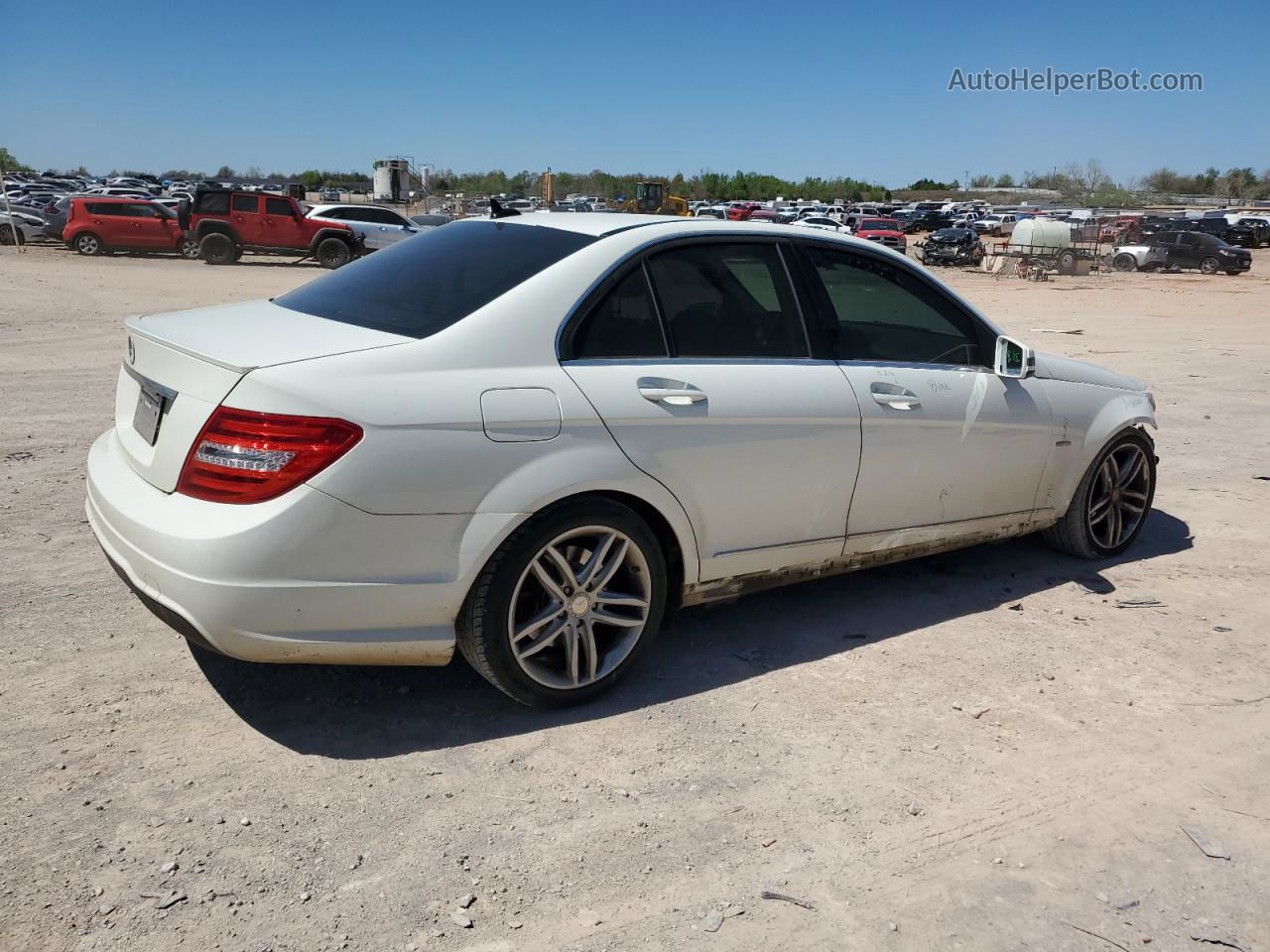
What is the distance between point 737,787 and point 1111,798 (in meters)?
1.14

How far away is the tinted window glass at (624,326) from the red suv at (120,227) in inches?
1108

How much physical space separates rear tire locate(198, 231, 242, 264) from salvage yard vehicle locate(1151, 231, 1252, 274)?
3237 centimetres

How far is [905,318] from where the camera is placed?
15.1 feet

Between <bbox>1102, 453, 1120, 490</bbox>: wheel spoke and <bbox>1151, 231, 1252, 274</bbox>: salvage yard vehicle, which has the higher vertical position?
<bbox>1151, 231, 1252, 274</bbox>: salvage yard vehicle

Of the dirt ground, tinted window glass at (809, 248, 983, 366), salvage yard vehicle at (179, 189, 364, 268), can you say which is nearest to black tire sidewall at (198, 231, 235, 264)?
salvage yard vehicle at (179, 189, 364, 268)

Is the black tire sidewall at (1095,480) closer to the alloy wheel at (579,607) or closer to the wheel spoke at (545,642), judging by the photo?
the alloy wheel at (579,607)

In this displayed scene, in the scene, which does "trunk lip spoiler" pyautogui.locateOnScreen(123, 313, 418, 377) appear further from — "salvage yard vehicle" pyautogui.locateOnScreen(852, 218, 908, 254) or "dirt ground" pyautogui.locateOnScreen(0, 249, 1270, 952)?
"salvage yard vehicle" pyautogui.locateOnScreen(852, 218, 908, 254)

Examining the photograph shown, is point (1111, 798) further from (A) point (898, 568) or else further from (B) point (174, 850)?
(B) point (174, 850)

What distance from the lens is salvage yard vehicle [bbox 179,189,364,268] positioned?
91.5ft

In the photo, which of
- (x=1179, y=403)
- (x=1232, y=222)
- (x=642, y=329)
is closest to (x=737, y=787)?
(x=642, y=329)

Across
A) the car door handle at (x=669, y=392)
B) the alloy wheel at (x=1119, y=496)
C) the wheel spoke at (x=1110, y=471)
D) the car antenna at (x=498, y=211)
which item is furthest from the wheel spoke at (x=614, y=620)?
the wheel spoke at (x=1110, y=471)

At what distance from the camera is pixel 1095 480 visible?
17.6ft

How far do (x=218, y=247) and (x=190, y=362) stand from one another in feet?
89.0

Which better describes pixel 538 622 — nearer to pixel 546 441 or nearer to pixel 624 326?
pixel 546 441
